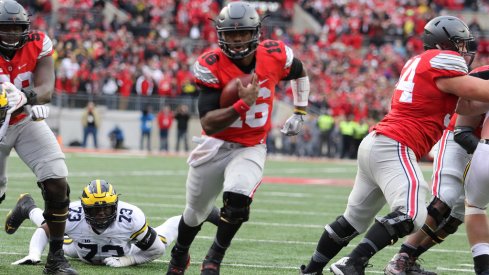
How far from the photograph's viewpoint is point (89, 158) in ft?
72.3

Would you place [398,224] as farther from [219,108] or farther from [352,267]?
[219,108]

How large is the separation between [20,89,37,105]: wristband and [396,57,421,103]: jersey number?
7.87 ft

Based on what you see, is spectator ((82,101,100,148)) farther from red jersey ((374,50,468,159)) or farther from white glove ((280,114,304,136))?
red jersey ((374,50,468,159))

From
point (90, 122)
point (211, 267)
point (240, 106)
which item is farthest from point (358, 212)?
point (90, 122)

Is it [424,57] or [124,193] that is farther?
[124,193]

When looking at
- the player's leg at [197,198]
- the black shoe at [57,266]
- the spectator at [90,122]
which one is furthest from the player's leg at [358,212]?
the spectator at [90,122]

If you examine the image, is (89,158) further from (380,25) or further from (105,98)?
(380,25)

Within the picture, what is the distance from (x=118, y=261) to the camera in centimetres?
738

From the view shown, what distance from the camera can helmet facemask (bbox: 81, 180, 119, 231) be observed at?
7164 mm

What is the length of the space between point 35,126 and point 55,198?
0.51 m

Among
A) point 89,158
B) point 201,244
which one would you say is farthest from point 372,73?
point 201,244

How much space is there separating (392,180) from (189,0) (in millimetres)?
27184

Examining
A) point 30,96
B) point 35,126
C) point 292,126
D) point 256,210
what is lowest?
point 256,210

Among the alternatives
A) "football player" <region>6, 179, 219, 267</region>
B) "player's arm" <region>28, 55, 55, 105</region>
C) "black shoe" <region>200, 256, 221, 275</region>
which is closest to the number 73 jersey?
"football player" <region>6, 179, 219, 267</region>
